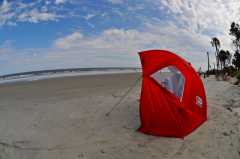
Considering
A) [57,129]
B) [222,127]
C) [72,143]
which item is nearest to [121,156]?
[72,143]

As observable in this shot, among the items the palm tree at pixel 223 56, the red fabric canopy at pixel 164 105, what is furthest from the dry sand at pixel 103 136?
the palm tree at pixel 223 56

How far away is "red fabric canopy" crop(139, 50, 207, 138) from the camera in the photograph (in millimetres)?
4855

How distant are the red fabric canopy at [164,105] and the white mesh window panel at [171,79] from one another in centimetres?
10

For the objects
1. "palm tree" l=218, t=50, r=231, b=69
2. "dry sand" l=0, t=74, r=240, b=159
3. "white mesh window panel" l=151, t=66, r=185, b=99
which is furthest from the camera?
"palm tree" l=218, t=50, r=231, b=69

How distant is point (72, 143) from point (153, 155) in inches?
68.1

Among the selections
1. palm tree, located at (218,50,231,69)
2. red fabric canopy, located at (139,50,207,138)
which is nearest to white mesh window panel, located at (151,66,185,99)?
red fabric canopy, located at (139,50,207,138)

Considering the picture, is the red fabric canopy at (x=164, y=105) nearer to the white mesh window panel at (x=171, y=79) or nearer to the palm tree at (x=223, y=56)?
the white mesh window panel at (x=171, y=79)

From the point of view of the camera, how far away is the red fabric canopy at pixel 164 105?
4855mm

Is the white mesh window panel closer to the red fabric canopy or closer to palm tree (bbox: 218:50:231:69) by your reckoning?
the red fabric canopy

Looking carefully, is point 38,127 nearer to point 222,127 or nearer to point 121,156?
point 121,156

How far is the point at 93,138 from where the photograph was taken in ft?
16.3

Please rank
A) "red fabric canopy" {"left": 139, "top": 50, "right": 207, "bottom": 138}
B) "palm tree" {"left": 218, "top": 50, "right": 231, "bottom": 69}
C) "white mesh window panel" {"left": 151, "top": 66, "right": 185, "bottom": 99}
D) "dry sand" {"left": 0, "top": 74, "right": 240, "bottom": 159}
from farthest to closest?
"palm tree" {"left": 218, "top": 50, "right": 231, "bottom": 69}
"white mesh window panel" {"left": 151, "top": 66, "right": 185, "bottom": 99}
"red fabric canopy" {"left": 139, "top": 50, "right": 207, "bottom": 138}
"dry sand" {"left": 0, "top": 74, "right": 240, "bottom": 159}

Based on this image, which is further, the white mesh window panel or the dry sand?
the white mesh window panel

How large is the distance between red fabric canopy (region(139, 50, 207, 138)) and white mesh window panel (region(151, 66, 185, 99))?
10cm
